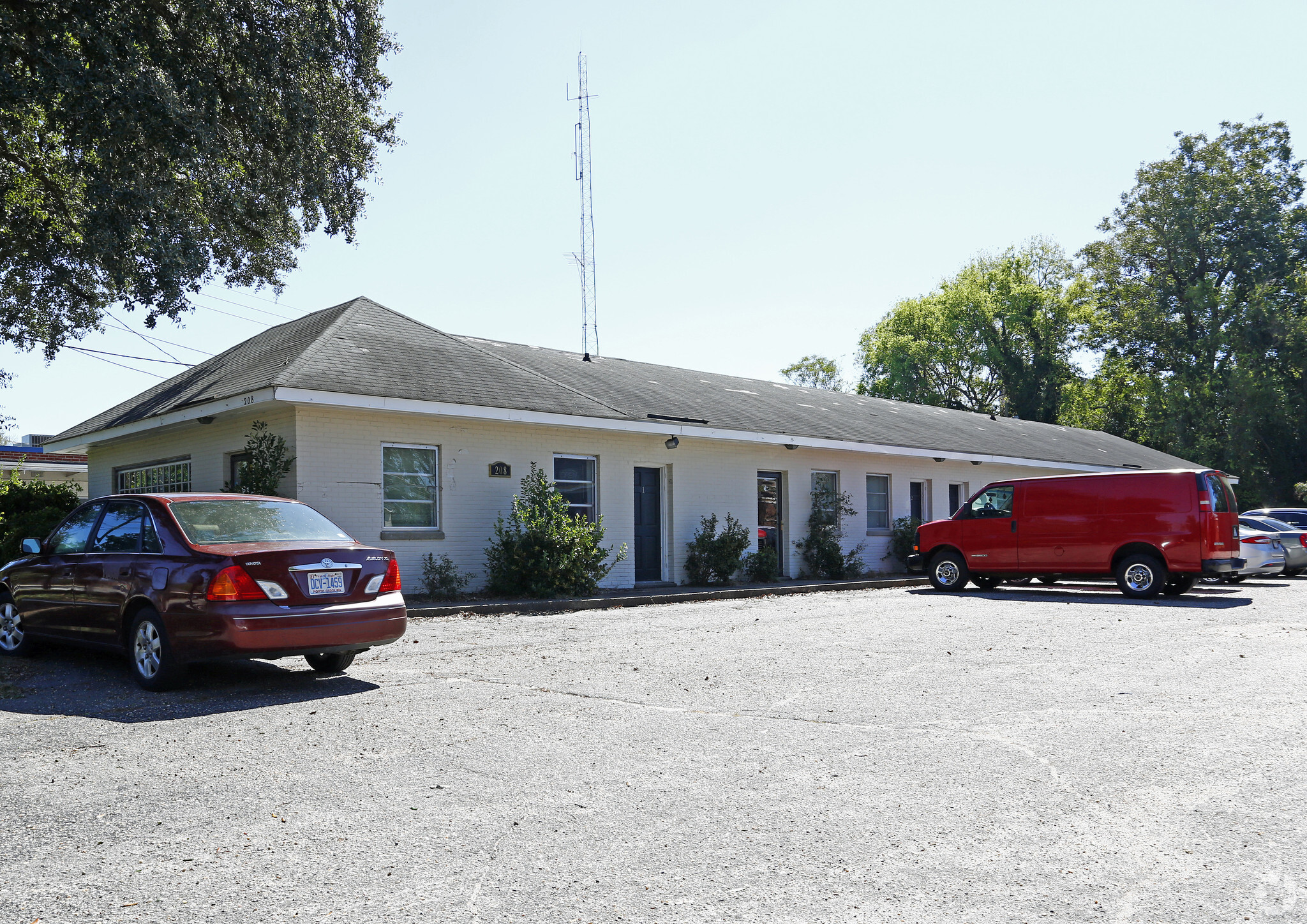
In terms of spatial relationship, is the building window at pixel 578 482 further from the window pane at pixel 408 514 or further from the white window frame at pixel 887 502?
the white window frame at pixel 887 502

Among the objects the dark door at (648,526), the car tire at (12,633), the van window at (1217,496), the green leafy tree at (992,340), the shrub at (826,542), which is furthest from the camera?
the green leafy tree at (992,340)

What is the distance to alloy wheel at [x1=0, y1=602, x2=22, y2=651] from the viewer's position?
9320mm

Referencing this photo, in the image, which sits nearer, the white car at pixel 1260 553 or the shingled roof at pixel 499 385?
the shingled roof at pixel 499 385

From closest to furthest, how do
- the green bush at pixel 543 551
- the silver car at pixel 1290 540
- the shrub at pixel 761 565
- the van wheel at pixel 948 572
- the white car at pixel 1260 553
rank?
1. the green bush at pixel 543 551
2. the van wheel at pixel 948 572
3. the shrub at pixel 761 565
4. the white car at pixel 1260 553
5. the silver car at pixel 1290 540

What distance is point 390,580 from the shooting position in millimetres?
8180

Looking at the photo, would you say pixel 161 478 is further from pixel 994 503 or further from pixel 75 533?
pixel 994 503

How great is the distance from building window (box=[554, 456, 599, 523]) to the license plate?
9.50 meters

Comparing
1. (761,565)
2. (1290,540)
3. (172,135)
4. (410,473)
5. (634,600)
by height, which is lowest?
(634,600)

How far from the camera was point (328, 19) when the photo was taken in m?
14.2

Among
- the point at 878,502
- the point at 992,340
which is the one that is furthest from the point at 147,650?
the point at 992,340

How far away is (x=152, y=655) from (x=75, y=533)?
6.36ft

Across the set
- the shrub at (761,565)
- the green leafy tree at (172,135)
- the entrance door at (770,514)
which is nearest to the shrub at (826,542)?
the entrance door at (770,514)

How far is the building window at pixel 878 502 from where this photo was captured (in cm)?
2379

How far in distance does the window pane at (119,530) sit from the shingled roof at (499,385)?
16.5 ft
